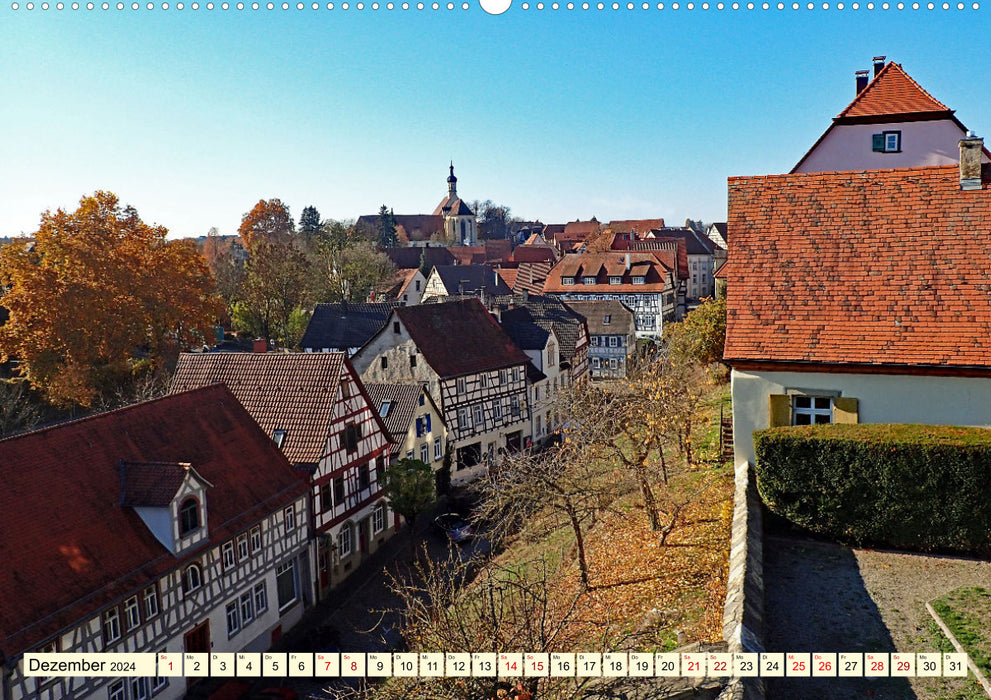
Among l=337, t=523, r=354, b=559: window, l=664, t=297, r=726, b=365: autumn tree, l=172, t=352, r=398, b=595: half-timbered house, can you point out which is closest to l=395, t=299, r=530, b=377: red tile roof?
l=172, t=352, r=398, b=595: half-timbered house

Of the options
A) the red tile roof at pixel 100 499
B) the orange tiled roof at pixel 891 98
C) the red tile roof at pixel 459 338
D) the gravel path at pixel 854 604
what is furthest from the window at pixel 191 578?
the orange tiled roof at pixel 891 98

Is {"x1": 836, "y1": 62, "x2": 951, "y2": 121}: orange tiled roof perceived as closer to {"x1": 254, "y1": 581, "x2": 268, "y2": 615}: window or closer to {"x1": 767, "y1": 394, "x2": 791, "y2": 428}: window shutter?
{"x1": 767, "y1": 394, "x2": 791, "y2": 428}: window shutter

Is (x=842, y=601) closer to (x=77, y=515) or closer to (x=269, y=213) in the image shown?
(x=77, y=515)

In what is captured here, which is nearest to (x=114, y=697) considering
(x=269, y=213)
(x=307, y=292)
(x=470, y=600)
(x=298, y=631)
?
(x=298, y=631)

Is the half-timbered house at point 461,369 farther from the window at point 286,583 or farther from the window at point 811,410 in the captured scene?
the window at point 811,410

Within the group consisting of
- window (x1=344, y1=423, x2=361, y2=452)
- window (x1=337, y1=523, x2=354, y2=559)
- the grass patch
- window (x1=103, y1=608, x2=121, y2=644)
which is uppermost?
window (x1=344, y1=423, x2=361, y2=452)

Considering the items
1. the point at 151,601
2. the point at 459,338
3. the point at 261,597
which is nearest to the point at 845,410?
the point at 151,601
